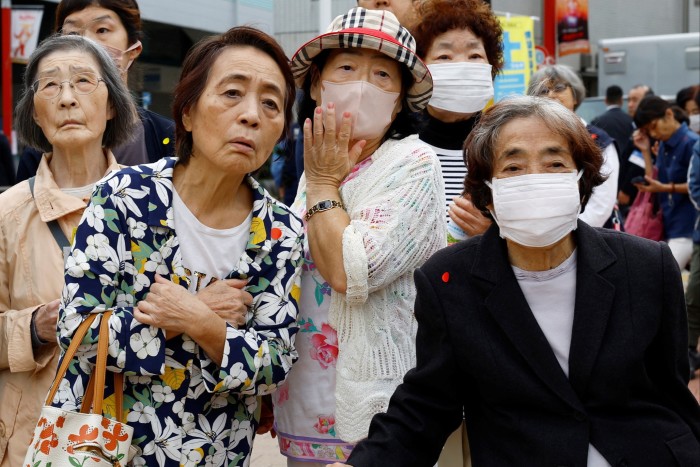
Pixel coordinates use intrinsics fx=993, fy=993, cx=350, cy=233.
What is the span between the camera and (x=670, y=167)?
884 cm

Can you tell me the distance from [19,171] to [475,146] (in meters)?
2.16

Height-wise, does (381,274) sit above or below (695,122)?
above

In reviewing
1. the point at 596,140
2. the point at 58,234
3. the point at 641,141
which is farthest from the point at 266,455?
the point at 641,141

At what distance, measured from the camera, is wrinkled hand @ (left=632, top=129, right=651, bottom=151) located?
9.40m

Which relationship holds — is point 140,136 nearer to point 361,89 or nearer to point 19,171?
point 19,171

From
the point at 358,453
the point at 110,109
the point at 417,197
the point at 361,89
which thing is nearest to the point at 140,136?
the point at 110,109

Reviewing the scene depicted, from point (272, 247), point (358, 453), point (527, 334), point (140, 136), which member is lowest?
point (358, 453)

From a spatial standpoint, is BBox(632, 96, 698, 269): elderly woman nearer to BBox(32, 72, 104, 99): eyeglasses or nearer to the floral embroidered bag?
BBox(32, 72, 104, 99): eyeglasses

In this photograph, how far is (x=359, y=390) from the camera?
2924 millimetres

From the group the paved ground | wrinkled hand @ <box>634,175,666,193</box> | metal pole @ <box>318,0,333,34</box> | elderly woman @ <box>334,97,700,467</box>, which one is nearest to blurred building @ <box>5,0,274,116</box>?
wrinkled hand @ <box>634,175,666,193</box>

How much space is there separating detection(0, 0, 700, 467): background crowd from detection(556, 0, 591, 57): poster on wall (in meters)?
20.0

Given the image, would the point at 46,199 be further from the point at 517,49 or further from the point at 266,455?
the point at 517,49

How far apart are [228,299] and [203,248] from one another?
0.59ft

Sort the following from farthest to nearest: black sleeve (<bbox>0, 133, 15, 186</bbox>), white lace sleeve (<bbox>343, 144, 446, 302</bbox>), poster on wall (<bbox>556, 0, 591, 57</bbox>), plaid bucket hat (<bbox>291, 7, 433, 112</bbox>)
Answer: poster on wall (<bbox>556, 0, 591, 57</bbox>) < black sleeve (<bbox>0, 133, 15, 186</bbox>) < plaid bucket hat (<bbox>291, 7, 433, 112</bbox>) < white lace sleeve (<bbox>343, 144, 446, 302</bbox>)
